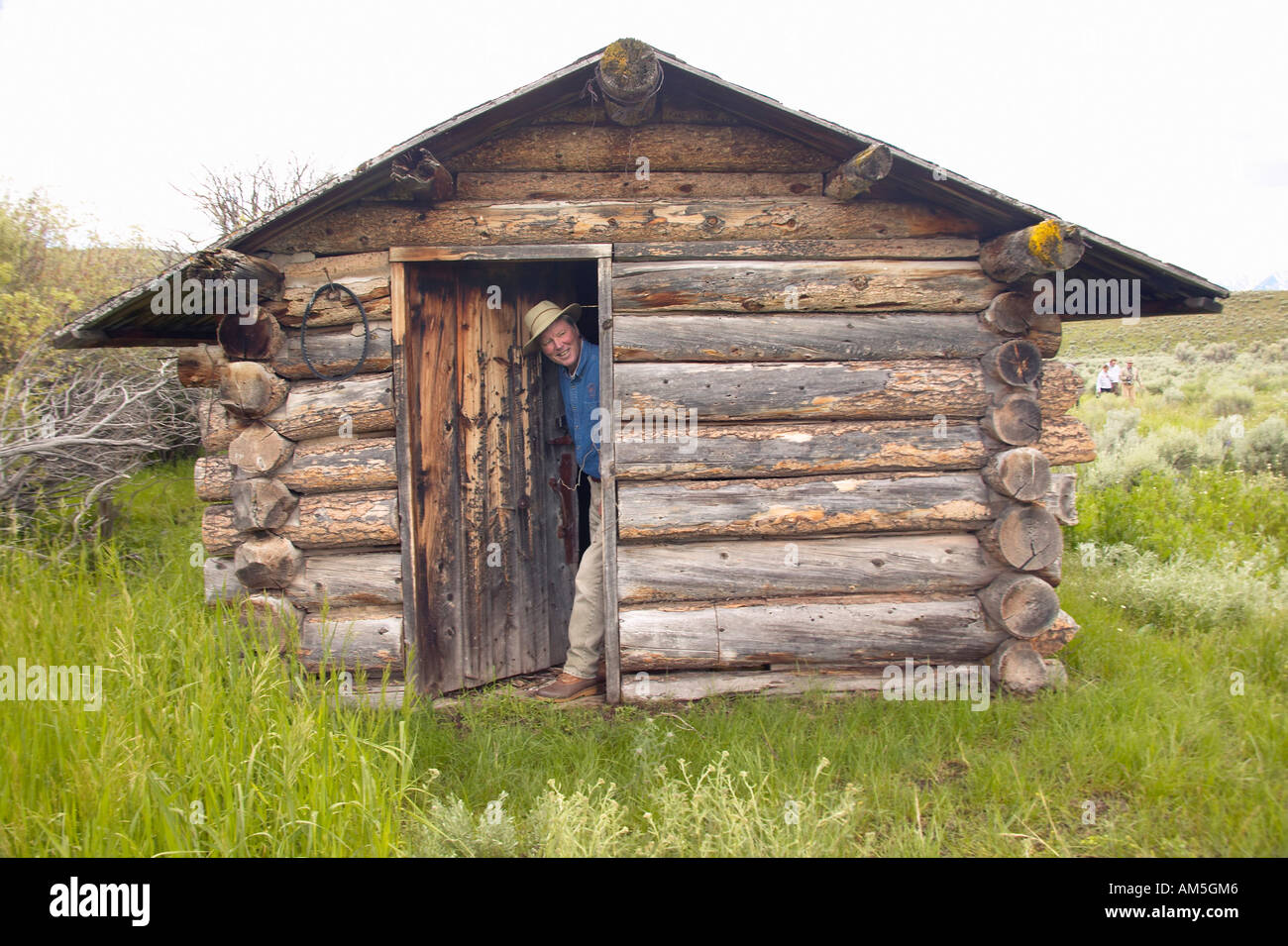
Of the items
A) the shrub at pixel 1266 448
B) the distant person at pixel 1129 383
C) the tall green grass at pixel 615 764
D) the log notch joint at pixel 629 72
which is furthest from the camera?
the distant person at pixel 1129 383

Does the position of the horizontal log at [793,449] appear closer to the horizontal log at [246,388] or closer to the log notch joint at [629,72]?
the log notch joint at [629,72]

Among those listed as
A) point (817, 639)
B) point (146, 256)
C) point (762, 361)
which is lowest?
point (817, 639)

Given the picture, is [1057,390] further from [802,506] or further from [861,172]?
[861,172]

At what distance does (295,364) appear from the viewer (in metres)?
4.43

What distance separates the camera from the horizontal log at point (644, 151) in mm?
4402

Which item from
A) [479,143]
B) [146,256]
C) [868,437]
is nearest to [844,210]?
[868,437]

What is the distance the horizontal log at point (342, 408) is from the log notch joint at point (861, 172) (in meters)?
3.02

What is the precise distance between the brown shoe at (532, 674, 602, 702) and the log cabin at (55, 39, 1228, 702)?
39cm

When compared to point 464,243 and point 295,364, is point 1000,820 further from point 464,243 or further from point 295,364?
point 295,364

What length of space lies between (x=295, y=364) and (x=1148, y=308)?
19.2ft

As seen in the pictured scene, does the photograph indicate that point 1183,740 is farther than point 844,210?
No

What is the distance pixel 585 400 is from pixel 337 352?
162 centimetres

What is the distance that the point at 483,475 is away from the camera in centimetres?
507

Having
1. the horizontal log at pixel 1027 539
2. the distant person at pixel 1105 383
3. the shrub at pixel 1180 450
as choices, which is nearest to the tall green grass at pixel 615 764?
the horizontal log at pixel 1027 539
